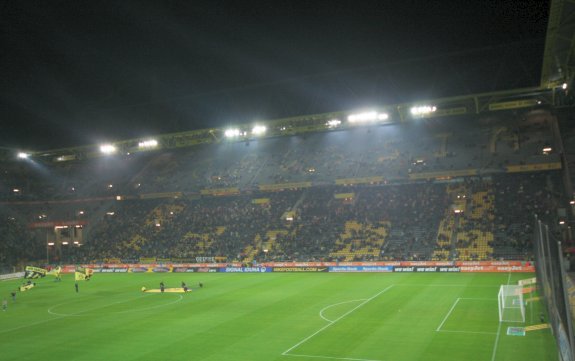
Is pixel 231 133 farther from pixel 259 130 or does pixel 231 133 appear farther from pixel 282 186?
pixel 282 186

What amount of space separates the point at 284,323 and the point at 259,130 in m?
39.3

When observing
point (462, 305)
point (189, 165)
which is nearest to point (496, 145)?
point (462, 305)

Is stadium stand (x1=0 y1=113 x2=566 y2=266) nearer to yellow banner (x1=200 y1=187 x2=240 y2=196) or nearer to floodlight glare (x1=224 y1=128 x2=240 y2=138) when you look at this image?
yellow banner (x1=200 y1=187 x2=240 y2=196)

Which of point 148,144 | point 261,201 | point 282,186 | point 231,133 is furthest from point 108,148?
point 282,186

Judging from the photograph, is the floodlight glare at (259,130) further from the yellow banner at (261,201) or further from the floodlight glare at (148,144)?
the floodlight glare at (148,144)

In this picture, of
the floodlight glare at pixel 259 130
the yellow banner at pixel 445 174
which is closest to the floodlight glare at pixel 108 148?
the floodlight glare at pixel 259 130

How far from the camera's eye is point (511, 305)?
68.2ft

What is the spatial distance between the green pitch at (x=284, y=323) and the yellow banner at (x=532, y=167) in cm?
1653

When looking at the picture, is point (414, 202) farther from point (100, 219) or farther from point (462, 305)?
point (100, 219)

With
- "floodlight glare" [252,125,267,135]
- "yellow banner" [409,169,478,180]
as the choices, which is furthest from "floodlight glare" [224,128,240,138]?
"yellow banner" [409,169,478,180]

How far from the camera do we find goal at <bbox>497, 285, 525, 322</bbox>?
2009cm

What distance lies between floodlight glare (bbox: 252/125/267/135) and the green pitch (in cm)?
2569

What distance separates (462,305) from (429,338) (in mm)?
7097

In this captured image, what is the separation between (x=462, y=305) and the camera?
2469 cm
